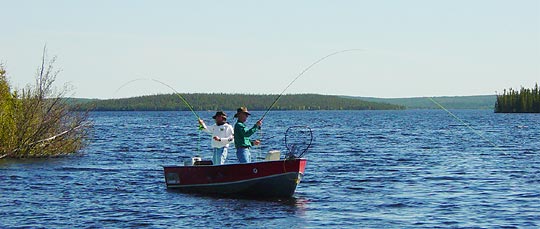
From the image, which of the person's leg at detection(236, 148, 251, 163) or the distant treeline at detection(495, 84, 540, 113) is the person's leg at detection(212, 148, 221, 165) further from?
the distant treeline at detection(495, 84, 540, 113)

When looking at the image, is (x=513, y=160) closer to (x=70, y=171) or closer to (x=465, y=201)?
(x=465, y=201)

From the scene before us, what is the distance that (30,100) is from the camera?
33625 millimetres

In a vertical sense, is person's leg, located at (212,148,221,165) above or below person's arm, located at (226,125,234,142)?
below

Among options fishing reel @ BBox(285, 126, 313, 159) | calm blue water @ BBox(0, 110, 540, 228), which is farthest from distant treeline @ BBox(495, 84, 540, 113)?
calm blue water @ BBox(0, 110, 540, 228)

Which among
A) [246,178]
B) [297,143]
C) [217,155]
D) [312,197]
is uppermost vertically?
[217,155]

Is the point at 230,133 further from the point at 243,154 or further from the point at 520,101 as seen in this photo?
the point at 520,101

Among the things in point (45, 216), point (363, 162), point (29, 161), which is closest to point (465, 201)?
point (45, 216)

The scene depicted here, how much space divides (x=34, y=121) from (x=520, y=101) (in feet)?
406

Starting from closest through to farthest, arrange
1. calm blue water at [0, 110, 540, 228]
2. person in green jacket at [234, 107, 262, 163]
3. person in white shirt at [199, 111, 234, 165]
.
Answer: calm blue water at [0, 110, 540, 228] → person in green jacket at [234, 107, 262, 163] → person in white shirt at [199, 111, 234, 165]

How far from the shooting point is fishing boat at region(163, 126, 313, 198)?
21.2 m

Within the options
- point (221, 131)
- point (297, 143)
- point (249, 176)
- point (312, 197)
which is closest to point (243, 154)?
point (249, 176)

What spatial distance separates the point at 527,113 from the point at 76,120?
129509mm

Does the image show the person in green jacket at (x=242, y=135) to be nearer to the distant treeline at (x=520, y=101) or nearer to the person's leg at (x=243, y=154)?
the person's leg at (x=243, y=154)

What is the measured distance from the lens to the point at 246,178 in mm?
21812
